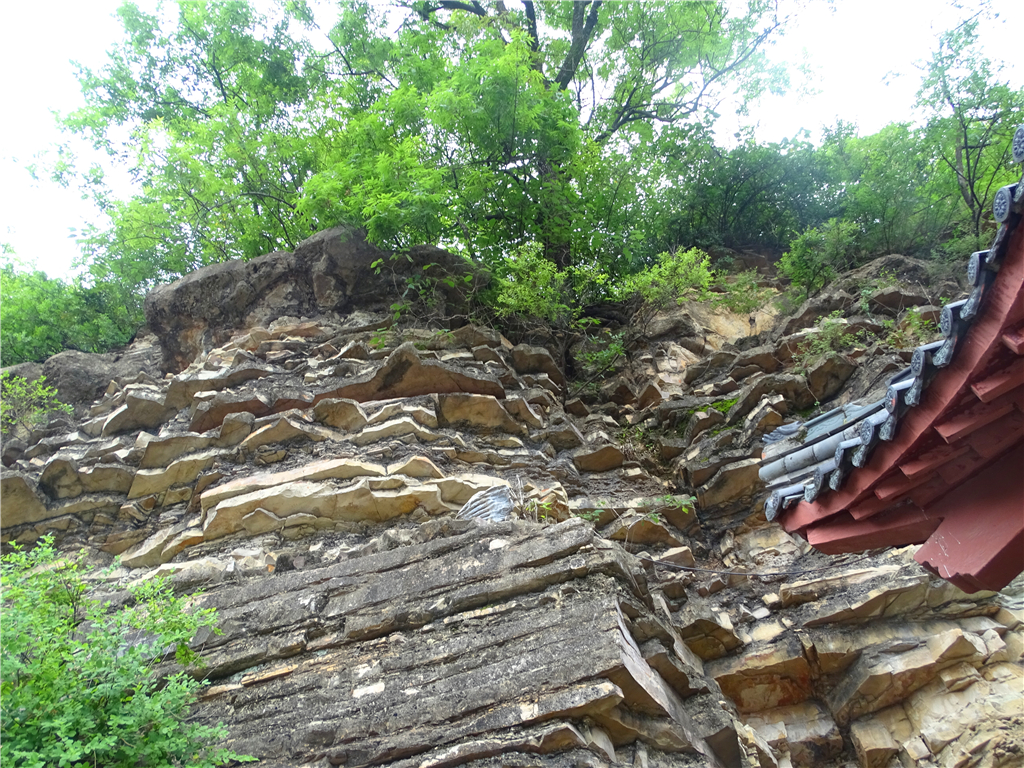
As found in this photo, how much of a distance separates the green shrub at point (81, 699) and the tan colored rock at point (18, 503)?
3583 millimetres

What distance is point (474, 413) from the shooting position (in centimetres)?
790

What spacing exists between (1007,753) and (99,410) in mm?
10239

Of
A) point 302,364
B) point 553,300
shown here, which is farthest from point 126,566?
point 553,300

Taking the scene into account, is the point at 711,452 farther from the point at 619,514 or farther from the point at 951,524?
the point at 951,524

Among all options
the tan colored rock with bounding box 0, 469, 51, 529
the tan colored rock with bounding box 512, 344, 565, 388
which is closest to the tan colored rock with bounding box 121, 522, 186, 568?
the tan colored rock with bounding box 0, 469, 51, 529

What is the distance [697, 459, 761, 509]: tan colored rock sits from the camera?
7500mm

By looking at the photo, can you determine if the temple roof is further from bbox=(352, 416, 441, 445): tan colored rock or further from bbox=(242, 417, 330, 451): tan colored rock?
bbox=(242, 417, 330, 451): tan colored rock

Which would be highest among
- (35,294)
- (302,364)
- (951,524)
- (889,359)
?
(35,294)

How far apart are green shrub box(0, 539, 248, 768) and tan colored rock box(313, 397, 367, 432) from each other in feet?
12.0

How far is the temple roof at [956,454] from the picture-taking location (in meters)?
2.94

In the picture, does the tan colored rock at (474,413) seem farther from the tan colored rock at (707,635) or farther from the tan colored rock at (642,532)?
the tan colored rock at (707,635)

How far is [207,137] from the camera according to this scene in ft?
36.2

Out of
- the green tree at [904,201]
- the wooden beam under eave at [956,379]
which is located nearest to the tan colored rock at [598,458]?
the wooden beam under eave at [956,379]

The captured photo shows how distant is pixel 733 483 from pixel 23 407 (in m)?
9.14
